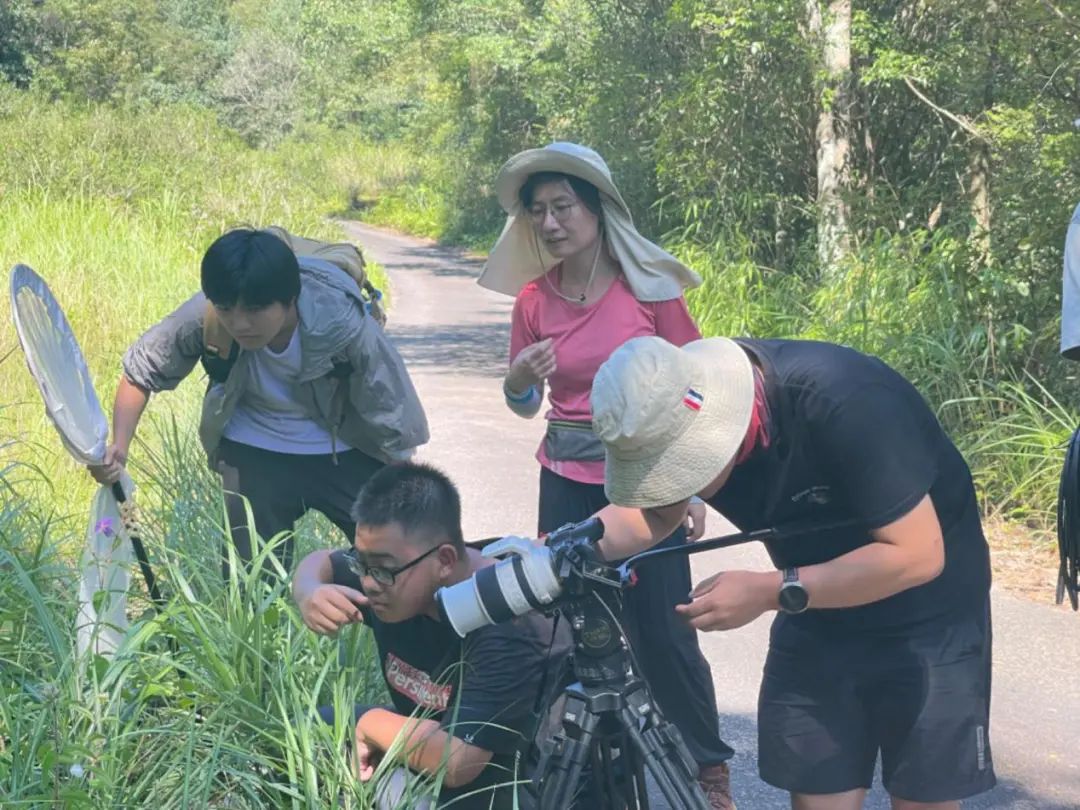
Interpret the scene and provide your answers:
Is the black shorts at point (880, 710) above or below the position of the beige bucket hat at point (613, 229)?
below

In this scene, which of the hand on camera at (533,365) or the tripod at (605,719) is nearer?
the tripod at (605,719)

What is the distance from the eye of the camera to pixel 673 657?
3922 mm

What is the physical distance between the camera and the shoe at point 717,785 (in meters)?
3.93

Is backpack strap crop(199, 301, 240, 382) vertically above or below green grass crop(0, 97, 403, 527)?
above

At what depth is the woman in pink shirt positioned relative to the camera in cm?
395

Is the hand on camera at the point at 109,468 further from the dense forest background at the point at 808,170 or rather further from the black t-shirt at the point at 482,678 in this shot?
the dense forest background at the point at 808,170

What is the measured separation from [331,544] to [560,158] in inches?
77.9

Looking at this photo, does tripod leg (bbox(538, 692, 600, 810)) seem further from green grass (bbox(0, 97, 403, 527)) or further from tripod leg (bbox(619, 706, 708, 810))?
green grass (bbox(0, 97, 403, 527))

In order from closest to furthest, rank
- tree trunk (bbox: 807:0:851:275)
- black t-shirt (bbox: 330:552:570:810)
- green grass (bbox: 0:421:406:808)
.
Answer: black t-shirt (bbox: 330:552:570:810) < green grass (bbox: 0:421:406:808) < tree trunk (bbox: 807:0:851:275)

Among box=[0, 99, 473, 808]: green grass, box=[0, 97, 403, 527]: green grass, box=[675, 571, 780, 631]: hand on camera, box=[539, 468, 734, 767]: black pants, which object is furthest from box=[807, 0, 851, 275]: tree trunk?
box=[675, 571, 780, 631]: hand on camera

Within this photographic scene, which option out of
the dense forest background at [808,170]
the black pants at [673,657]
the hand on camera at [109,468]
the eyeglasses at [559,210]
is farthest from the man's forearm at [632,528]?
the dense forest background at [808,170]

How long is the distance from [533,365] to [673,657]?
2.99 ft

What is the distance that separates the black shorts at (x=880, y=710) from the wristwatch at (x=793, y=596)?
42cm

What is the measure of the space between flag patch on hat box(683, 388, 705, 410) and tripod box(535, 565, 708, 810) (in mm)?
312
